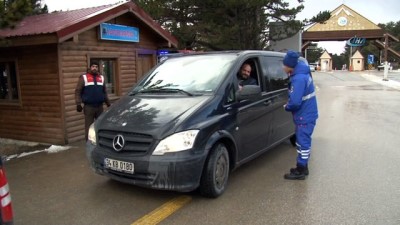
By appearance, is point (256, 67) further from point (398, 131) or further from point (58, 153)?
point (398, 131)

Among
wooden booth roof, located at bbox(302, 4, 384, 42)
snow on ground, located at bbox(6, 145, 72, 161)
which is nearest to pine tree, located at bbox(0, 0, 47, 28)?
snow on ground, located at bbox(6, 145, 72, 161)

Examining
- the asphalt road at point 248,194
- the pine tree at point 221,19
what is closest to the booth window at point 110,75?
the asphalt road at point 248,194

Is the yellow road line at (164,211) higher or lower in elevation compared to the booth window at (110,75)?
lower

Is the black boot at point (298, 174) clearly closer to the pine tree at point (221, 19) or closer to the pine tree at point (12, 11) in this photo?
the pine tree at point (12, 11)

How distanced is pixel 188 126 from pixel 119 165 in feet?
3.09

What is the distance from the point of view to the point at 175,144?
4.41 meters

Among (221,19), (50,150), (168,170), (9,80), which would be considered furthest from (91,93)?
(221,19)

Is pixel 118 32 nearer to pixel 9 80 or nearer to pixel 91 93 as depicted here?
pixel 9 80

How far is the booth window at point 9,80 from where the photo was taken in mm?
9773

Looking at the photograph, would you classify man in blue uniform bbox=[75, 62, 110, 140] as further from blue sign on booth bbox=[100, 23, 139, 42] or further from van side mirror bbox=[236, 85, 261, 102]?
van side mirror bbox=[236, 85, 261, 102]

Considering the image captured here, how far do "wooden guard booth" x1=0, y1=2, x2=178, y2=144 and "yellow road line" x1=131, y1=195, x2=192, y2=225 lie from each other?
16.1ft

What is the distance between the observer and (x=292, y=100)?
548 cm

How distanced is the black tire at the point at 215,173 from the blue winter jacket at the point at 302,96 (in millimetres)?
1232

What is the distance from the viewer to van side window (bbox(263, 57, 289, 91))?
6.49 m
